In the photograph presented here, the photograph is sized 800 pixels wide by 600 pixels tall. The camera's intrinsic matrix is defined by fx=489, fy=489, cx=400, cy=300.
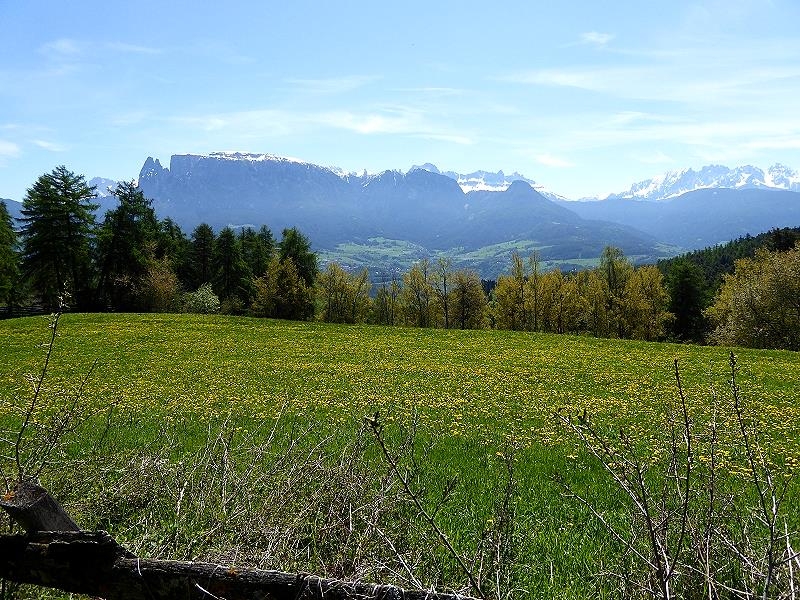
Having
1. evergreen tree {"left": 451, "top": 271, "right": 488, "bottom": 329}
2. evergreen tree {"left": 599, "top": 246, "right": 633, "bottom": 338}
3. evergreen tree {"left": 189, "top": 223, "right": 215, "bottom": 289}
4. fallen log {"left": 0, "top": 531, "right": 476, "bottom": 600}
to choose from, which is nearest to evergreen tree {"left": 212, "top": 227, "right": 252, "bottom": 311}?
evergreen tree {"left": 189, "top": 223, "right": 215, "bottom": 289}

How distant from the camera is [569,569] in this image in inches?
206

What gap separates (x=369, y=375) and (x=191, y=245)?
61.7m

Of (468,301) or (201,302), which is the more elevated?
(201,302)

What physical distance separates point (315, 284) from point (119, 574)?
5945 cm

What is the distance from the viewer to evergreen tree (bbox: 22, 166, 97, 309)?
4703 cm

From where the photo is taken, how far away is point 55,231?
155ft

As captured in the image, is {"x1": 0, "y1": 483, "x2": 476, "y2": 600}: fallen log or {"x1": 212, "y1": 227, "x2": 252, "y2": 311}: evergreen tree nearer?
{"x1": 0, "y1": 483, "x2": 476, "y2": 600}: fallen log

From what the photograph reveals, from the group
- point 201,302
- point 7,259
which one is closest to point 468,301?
point 201,302

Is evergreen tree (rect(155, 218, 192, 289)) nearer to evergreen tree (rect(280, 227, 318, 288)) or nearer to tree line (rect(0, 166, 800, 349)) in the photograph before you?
tree line (rect(0, 166, 800, 349))

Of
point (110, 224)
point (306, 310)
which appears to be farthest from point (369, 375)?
point (110, 224)

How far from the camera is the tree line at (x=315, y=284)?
152 ft

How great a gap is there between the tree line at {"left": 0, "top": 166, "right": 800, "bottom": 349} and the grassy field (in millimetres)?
18511

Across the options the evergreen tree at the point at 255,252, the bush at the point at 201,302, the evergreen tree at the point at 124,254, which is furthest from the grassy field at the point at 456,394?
the evergreen tree at the point at 255,252

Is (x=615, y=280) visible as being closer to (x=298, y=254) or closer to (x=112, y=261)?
(x=298, y=254)
